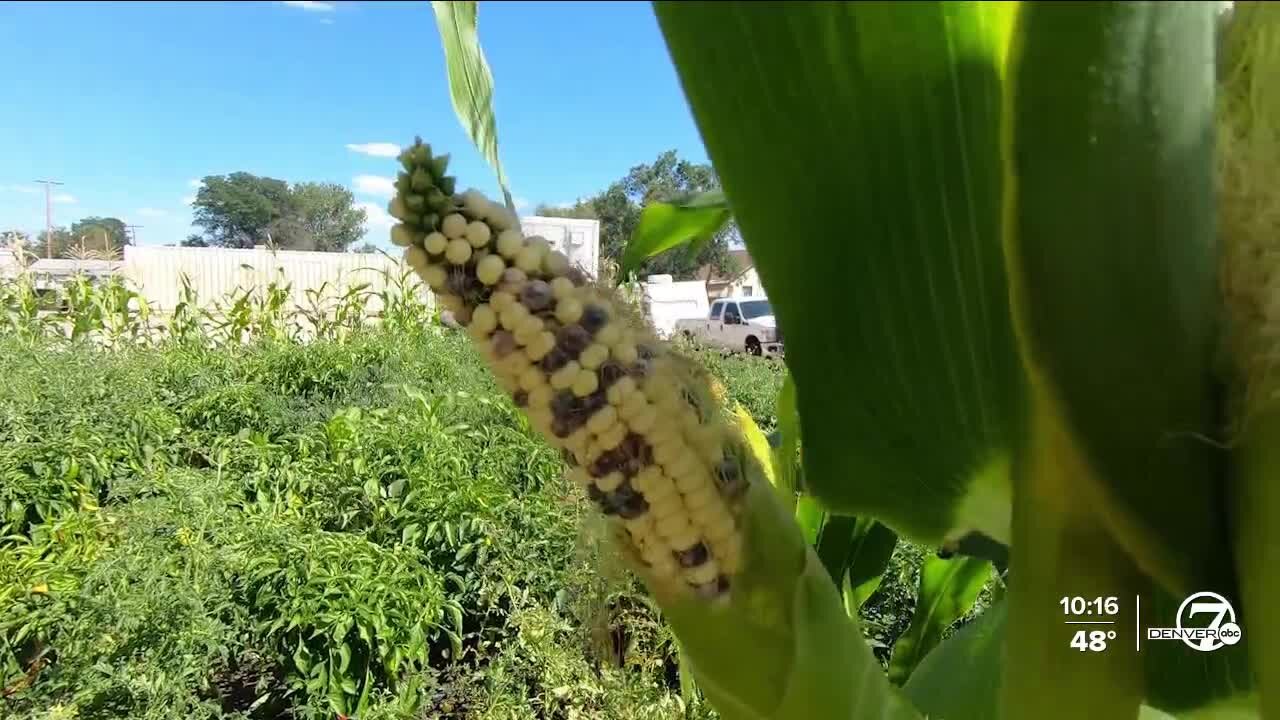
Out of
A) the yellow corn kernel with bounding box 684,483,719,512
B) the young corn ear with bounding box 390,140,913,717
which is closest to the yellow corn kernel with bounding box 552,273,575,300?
the young corn ear with bounding box 390,140,913,717

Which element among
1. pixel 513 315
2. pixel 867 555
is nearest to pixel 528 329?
pixel 513 315

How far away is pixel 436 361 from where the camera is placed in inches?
186

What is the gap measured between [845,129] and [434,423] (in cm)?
273

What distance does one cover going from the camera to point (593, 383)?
350 mm

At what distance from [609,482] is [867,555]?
0.82m

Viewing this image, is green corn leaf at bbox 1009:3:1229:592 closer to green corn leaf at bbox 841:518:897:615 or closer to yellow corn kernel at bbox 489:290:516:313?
yellow corn kernel at bbox 489:290:516:313

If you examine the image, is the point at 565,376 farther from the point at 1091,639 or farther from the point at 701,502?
the point at 1091,639

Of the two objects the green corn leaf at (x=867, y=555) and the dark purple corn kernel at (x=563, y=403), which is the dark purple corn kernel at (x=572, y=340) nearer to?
the dark purple corn kernel at (x=563, y=403)

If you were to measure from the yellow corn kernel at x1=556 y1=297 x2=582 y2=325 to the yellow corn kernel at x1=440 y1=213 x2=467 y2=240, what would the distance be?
5 centimetres

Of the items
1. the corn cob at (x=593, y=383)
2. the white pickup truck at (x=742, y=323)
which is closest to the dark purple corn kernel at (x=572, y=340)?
the corn cob at (x=593, y=383)

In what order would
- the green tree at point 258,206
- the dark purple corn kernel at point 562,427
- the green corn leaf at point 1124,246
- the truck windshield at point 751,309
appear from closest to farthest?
1. the green corn leaf at point 1124,246
2. the dark purple corn kernel at point 562,427
3. the truck windshield at point 751,309
4. the green tree at point 258,206

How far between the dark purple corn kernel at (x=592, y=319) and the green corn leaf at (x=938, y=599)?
0.84m

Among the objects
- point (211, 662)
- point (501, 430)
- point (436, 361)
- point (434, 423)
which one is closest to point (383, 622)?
point (211, 662)

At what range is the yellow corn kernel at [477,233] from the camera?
317 mm
